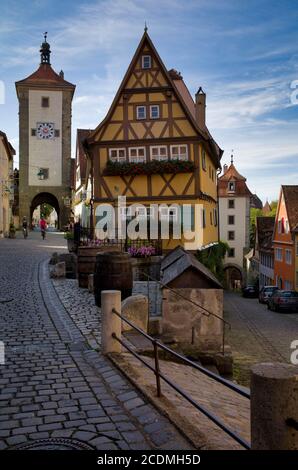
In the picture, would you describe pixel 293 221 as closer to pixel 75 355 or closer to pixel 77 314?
pixel 77 314

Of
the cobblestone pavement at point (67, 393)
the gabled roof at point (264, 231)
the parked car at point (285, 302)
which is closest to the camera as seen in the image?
the cobblestone pavement at point (67, 393)

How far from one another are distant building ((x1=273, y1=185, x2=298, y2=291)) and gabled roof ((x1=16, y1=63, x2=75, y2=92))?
25.1 m

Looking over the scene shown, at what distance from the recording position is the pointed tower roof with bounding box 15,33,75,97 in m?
49.3

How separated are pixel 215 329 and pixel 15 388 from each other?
21.4ft

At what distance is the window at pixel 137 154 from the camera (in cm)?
2481

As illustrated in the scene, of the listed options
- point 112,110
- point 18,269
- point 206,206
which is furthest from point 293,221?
point 18,269

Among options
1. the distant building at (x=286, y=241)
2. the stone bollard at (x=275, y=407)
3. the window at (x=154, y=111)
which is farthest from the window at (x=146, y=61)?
the stone bollard at (x=275, y=407)

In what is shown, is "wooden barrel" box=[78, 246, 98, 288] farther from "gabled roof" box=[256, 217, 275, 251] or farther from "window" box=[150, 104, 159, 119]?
"gabled roof" box=[256, 217, 275, 251]

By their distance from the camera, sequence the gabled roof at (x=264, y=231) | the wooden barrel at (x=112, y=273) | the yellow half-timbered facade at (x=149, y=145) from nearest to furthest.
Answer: the wooden barrel at (x=112, y=273) → the yellow half-timbered facade at (x=149, y=145) → the gabled roof at (x=264, y=231)

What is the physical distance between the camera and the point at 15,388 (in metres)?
5.98

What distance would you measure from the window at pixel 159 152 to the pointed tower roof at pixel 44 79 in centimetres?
2933

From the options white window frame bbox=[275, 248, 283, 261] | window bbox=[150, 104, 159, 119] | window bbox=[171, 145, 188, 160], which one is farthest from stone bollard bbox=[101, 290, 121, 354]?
white window frame bbox=[275, 248, 283, 261]

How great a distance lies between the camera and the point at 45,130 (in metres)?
50.4

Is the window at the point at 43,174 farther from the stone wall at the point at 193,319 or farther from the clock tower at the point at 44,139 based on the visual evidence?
the stone wall at the point at 193,319
